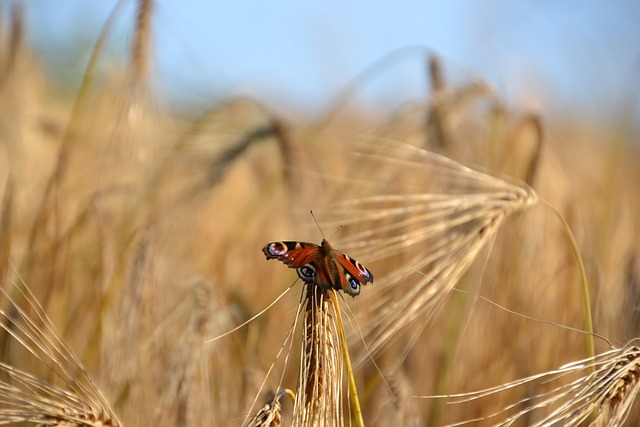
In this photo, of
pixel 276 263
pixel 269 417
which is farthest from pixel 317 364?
pixel 276 263

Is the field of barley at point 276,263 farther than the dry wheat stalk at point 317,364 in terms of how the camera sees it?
Yes

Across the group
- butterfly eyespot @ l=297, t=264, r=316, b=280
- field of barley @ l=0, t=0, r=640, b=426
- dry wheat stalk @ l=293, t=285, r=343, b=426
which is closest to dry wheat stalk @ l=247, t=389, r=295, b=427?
dry wheat stalk @ l=293, t=285, r=343, b=426

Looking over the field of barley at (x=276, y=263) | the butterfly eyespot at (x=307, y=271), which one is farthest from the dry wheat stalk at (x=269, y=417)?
the field of barley at (x=276, y=263)

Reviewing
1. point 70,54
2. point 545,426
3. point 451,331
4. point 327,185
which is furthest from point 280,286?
point 70,54

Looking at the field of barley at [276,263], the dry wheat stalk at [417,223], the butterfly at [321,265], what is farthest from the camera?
the field of barley at [276,263]

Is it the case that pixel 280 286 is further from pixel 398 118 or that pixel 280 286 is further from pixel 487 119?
pixel 487 119

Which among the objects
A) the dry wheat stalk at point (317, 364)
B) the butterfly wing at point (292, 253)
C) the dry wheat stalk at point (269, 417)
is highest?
the butterfly wing at point (292, 253)

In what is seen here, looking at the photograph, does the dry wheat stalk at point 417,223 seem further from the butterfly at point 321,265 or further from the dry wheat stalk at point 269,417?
the dry wheat stalk at point 269,417

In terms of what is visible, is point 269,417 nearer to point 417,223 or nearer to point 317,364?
point 317,364

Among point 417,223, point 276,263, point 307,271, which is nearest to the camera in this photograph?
point 307,271
